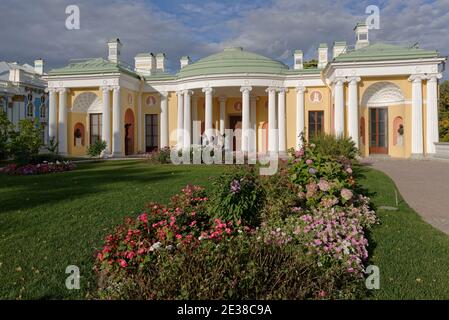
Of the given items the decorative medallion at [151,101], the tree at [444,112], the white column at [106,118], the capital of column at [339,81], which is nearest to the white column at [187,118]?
the decorative medallion at [151,101]

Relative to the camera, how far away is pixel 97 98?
24719 millimetres

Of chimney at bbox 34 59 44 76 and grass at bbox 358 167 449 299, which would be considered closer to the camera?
grass at bbox 358 167 449 299

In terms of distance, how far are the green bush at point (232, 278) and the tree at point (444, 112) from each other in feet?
111

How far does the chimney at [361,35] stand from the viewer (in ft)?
77.2

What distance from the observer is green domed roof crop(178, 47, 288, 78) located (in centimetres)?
2245

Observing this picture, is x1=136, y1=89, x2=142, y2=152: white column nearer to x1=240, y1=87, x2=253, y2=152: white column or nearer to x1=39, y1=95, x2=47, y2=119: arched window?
Result: x1=240, y1=87, x2=253, y2=152: white column

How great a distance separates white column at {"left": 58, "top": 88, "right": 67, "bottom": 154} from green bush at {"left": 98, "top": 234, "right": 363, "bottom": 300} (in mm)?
22191

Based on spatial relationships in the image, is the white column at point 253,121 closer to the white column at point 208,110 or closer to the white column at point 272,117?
the white column at point 272,117

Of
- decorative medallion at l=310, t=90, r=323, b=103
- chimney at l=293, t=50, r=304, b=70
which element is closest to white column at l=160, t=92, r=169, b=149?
chimney at l=293, t=50, r=304, b=70

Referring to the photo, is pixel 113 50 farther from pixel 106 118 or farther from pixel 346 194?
pixel 346 194

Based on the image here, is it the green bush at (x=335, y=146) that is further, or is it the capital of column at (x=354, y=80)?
the capital of column at (x=354, y=80)

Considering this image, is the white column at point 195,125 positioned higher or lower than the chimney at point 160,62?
lower
